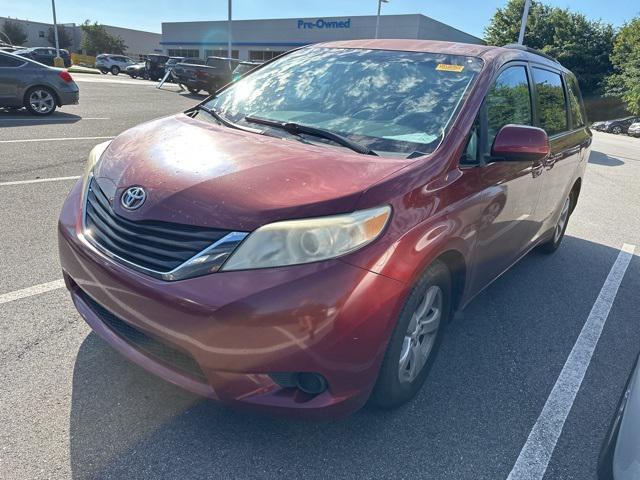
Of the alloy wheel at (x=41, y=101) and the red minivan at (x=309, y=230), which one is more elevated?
the red minivan at (x=309, y=230)

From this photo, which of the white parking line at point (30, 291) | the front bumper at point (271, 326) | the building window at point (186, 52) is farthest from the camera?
the building window at point (186, 52)

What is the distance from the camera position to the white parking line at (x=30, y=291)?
316 cm

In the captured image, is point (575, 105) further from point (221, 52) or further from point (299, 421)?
point (221, 52)

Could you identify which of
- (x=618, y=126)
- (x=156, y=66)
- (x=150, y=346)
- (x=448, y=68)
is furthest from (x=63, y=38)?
(x=150, y=346)

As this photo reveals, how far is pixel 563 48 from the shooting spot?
3466 cm

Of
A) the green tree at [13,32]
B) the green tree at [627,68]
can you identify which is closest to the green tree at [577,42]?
the green tree at [627,68]

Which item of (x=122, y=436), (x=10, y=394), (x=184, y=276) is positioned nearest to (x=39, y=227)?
(x=10, y=394)

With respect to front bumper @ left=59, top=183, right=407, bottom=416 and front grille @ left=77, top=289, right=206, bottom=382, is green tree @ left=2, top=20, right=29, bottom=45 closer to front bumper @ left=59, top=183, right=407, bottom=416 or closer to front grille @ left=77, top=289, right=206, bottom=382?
front grille @ left=77, top=289, right=206, bottom=382

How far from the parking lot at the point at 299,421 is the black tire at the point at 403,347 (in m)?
0.15

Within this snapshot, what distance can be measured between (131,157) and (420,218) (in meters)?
1.43

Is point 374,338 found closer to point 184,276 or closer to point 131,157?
point 184,276

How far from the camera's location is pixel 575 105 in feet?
15.2

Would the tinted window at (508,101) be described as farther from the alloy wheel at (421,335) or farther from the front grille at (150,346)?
the front grille at (150,346)

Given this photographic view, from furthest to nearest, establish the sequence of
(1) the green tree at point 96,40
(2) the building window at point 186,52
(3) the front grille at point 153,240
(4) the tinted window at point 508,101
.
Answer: (1) the green tree at point 96,40
(2) the building window at point 186,52
(4) the tinted window at point 508,101
(3) the front grille at point 153,240
